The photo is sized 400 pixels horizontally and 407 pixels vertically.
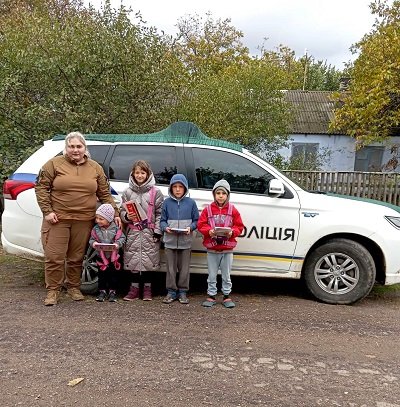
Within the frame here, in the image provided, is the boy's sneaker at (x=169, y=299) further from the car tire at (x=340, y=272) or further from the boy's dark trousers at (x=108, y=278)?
the car tire at (x=340, y=272)

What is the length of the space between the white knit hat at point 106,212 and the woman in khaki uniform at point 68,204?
98mm

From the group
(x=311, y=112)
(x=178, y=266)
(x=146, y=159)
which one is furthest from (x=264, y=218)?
(x=311, y=112)

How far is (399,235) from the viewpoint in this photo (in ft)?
16.6

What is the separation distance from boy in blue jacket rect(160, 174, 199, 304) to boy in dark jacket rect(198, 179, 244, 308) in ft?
0.48

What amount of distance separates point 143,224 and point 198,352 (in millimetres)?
1631

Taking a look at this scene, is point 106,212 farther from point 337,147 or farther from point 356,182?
point 337,147

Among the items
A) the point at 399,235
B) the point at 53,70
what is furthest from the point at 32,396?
the point at 53,70

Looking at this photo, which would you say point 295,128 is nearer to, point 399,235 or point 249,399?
point 399,235

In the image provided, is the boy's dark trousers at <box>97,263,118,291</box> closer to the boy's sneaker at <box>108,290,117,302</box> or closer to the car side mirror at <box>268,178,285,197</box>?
the boy's sneaker at <box>108,290,117,302</box>

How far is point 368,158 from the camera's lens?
21.2m

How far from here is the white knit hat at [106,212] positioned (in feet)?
15.6

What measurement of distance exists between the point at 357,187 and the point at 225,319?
877cm

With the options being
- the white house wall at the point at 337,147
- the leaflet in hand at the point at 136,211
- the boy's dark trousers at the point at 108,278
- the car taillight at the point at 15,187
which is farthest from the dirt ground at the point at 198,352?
the white house wall at the point at 337,147

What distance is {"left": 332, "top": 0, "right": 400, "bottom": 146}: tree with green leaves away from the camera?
42.2ft
